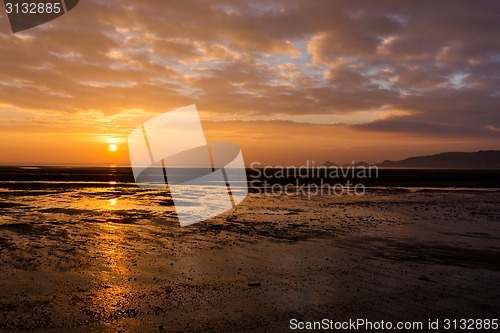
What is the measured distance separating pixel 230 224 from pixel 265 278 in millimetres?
10057

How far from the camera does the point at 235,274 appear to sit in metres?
11.1

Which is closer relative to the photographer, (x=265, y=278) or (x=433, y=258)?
(x=265, y=278)

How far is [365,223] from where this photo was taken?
21.6 m

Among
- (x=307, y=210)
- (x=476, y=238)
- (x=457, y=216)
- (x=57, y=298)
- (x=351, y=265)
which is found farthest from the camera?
(x=307, y=210)

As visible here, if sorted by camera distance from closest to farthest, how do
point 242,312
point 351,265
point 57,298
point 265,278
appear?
1. point 242,312
2. point 57,298
3. point 265,278
4. point 351,265

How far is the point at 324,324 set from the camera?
7668mm

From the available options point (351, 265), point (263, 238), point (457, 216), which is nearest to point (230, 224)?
point (263, 238)

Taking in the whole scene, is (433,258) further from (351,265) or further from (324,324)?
(324,324)

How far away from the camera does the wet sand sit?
7.98m

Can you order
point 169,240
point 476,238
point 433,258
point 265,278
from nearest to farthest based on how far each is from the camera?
1. point 265,278
2. point 433,258
3. point 169,240
4. point 476,238

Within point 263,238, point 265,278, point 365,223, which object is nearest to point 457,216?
point 365,223

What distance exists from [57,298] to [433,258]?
12.1 meters

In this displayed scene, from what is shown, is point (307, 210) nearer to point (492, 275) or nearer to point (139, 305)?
point (492, 275)

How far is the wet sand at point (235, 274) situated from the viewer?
7.98 m
